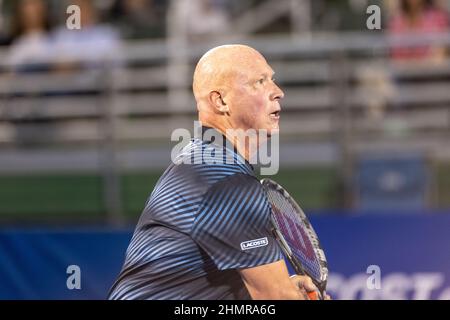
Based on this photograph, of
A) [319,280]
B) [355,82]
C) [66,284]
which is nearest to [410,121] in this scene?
[355,82]

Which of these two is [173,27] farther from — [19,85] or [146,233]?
[146,233]

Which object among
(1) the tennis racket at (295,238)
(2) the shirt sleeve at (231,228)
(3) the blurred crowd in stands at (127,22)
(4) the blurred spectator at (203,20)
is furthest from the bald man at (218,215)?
(4) the blurred spectator at (203,20)

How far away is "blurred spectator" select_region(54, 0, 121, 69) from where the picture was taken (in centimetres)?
969

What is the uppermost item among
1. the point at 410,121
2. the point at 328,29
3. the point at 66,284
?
the point at 328,29

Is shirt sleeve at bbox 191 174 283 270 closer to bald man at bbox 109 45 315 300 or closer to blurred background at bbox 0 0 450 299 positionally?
bald man at bbox 109 45 315 300

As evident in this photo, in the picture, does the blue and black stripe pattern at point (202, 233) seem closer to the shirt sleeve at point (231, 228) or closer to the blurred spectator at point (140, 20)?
the shirt sleeve at point (231, 228)

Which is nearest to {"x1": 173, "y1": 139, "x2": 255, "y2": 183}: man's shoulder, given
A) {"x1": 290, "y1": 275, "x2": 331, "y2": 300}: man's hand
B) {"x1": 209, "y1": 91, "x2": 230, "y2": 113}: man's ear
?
{"x1": 209, "y1": 91, "x2": 230, "y2": 113}: man's ear

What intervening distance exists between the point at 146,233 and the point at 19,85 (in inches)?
259

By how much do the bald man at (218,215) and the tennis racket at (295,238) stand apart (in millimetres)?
142

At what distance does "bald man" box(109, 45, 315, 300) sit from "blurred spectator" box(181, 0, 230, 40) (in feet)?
21.8

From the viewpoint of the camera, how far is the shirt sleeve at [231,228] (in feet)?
11.7

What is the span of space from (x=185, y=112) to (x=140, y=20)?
127 centimetres

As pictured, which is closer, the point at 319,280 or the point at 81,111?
the point at 319,280
